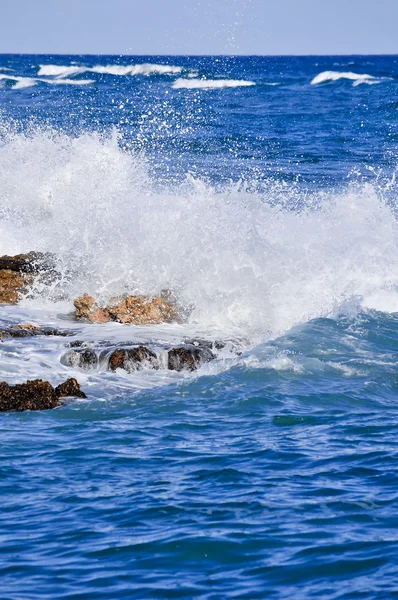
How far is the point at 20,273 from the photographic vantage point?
41.9 feet

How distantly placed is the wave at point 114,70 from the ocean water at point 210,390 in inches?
1752

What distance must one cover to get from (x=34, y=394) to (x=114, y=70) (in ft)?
217

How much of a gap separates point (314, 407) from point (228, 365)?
151 centimetres

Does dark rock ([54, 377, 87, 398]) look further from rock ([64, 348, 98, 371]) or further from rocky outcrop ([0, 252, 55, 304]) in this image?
rocky outcrop ([0, 252, 55, 304])

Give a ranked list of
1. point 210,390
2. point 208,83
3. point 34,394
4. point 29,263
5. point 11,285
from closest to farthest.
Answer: point 34,394 < point 210,390 < point 11,285 < point 29,263 < point 208,83

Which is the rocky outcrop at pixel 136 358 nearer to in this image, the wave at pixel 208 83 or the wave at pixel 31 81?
the wave at pixel 208 83

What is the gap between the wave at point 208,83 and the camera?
2046 inches

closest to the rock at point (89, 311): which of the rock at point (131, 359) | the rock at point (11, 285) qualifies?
the rock at point (11, 285)

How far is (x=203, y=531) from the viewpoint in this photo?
18.2 ft

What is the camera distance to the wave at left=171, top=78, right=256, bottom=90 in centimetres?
5197

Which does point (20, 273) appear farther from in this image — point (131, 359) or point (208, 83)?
point (208, 83)

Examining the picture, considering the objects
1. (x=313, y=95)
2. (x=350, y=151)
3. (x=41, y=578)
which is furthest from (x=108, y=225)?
(x=313, y=95)

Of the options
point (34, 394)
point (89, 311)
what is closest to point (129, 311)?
point (89, 311)

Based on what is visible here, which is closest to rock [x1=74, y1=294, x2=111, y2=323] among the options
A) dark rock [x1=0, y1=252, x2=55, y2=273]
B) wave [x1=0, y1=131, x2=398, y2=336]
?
wave [x1=0, y1=131, x2=398, y2=336]
